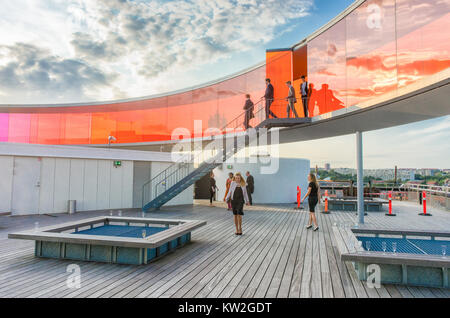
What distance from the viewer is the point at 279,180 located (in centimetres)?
1791

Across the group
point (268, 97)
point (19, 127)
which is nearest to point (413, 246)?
point (268, 97)

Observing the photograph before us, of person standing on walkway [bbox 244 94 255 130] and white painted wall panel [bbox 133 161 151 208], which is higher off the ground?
person standing on walkway [bbox 244 94 255 130]

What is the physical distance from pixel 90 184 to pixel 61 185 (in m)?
1.22

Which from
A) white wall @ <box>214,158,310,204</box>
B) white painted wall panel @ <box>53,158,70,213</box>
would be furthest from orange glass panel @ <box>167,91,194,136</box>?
white painted wall panel @ <box>53,158,70,213</box>

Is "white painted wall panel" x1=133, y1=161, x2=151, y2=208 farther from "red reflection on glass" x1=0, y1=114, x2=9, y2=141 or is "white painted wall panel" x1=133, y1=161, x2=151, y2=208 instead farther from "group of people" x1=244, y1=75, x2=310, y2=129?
"red reflection on glass" x1=0, y1=114, x2=9, y2=141

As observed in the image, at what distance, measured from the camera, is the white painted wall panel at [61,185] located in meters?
12.1

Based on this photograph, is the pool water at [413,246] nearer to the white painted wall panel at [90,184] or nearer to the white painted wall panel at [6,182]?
the white painted wall panel at [90,184]

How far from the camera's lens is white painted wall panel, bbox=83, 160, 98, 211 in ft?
42.1

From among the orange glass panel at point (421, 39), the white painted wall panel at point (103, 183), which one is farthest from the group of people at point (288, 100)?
the white painted wall panel at point (103, 183)

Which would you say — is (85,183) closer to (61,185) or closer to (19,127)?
(61,185)

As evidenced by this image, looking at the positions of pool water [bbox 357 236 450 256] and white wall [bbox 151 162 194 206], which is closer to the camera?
pool water [bbox 357 236 450 256]

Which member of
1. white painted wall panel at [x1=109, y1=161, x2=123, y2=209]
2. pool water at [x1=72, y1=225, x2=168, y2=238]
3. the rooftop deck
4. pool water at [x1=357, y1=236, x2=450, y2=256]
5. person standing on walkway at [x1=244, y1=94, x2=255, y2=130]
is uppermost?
person standing on walkway at [x1=244, y1=94, x2=255, y2=130]

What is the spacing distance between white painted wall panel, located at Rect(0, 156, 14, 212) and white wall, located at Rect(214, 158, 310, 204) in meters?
11.7
